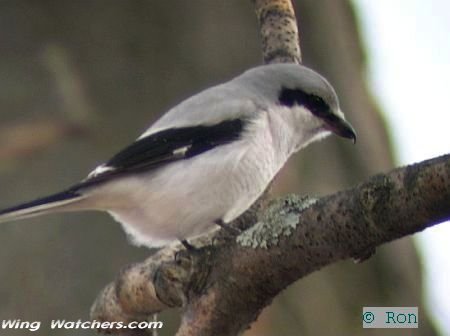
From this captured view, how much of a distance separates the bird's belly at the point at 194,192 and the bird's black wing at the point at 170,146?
0.03 feet

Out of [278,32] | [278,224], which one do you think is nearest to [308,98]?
[278,32]

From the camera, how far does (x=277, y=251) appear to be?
26.6 inches

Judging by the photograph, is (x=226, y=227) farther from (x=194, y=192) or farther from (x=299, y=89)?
(x=299, y=89)

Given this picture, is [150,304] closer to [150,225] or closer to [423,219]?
[150,225]

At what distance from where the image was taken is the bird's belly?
0.86 m

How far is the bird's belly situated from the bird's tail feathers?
44 mm

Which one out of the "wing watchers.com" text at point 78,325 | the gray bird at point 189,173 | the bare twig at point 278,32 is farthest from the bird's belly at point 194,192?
the bare twig at point 278,32

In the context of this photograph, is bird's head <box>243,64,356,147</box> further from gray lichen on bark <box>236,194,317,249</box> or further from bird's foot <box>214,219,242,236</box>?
gray lichen on bark <box>236,194,317,249</box>

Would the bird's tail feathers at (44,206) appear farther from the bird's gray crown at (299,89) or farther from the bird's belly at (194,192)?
the bird's gray crown at (299,89)

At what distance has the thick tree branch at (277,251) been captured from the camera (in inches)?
22.8

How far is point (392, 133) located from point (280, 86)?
25 cm

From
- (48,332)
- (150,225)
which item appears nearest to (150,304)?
(150,225)

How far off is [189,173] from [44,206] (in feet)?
0.54

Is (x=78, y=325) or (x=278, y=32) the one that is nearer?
(x=78, y=325)
